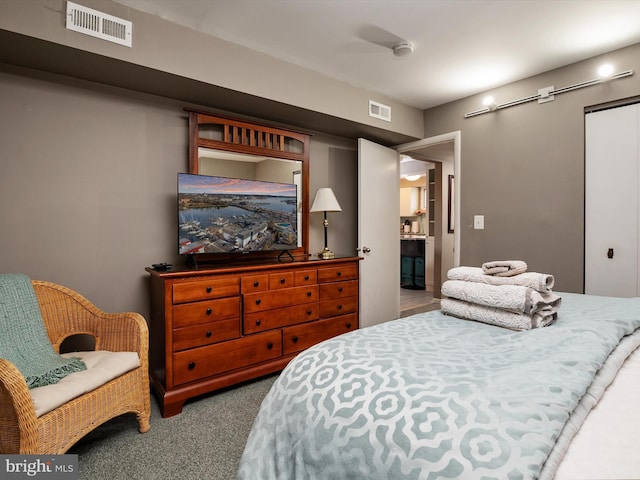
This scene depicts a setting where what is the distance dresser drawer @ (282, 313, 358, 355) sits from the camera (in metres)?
2.69

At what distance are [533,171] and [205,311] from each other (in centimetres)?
308

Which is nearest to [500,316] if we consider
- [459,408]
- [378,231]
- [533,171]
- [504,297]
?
[504,297]

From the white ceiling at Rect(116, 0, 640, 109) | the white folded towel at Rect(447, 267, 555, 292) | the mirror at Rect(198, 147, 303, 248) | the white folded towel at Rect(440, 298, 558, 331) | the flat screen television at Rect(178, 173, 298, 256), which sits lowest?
the white folded towel at Rect(440, 298, 558, 331)

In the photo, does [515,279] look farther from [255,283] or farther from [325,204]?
[325,204]

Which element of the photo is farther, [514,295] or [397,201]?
[397,201]

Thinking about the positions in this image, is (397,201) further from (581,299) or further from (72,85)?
(72,85)

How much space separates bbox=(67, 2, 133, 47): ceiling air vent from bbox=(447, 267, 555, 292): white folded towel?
2327mm

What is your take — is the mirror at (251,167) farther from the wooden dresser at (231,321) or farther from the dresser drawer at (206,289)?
the dresser drawer at (206,289)

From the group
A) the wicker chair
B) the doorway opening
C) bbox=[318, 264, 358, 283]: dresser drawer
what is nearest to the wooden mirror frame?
bbox=[318, 264, 358, 283]: dresser drawer

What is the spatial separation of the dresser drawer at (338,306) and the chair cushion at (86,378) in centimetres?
150

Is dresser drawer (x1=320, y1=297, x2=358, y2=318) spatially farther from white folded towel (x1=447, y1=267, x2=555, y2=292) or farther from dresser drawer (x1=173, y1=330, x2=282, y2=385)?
white folded towel (x1=447, y1=267, x2=555, y2=292)

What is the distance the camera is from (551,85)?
116 inches

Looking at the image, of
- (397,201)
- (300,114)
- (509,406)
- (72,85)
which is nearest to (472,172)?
(397,201)

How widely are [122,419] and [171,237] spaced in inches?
50.3
